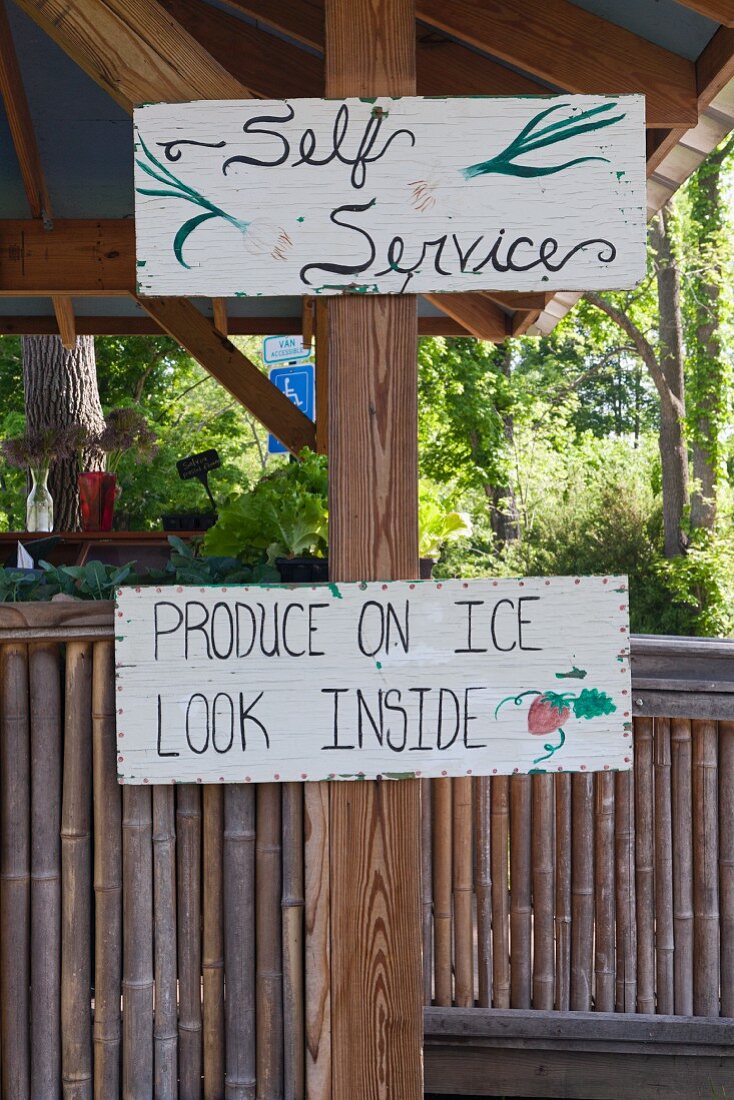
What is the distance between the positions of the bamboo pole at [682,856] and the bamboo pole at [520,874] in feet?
1.21

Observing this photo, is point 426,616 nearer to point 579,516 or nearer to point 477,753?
point 477,753

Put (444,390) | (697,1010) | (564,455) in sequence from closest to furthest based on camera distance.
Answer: (697,1010) < (444,390) < (564,455)

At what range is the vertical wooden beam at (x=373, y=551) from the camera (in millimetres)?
2059

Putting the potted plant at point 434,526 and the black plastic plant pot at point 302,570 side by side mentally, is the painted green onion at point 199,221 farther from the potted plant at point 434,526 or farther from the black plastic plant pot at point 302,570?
the potted plant at point 434,526

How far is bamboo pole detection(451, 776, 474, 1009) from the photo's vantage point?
2727 mm

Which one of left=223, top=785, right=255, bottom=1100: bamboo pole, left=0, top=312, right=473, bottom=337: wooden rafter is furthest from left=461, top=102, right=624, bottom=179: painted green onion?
left=0, top=312, right=473, bottom=337: wooden rafter

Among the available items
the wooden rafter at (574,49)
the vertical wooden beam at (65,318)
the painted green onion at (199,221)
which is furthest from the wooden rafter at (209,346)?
the painted green onion at (199,221)

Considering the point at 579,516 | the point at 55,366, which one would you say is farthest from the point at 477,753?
the point at 579,516

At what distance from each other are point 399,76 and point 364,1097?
1919mm

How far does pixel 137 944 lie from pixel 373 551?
910 mm

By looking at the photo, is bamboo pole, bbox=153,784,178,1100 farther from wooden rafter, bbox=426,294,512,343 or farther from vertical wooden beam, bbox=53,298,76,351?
vertical wooden beam, bbox=53,298,76,351

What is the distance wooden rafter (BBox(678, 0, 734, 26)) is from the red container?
3.97m

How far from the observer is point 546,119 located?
6.57ft

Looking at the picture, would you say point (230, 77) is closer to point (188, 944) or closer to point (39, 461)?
point (188, 944)
